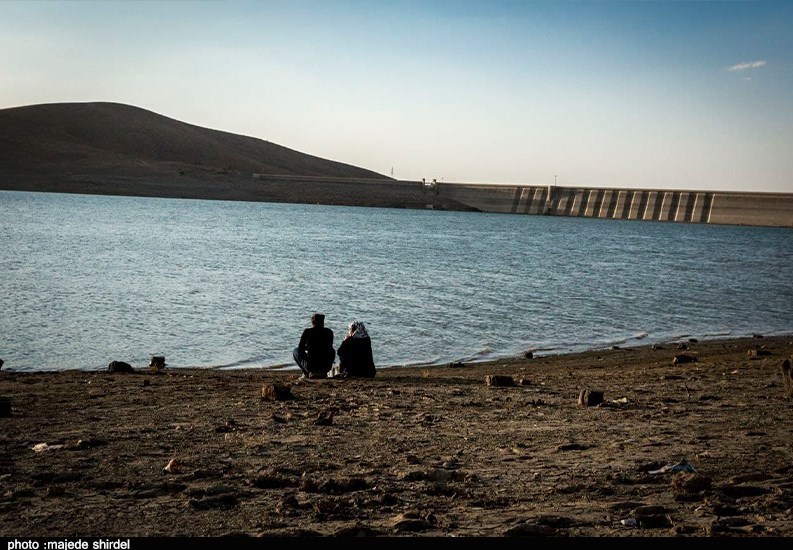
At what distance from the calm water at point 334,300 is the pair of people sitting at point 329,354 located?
8.62 feet

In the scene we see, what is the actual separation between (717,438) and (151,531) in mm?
4781

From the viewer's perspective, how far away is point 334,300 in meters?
25.0

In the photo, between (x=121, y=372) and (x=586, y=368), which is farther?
(x=586, y=368)

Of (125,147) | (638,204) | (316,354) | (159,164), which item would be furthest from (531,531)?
(125,147)

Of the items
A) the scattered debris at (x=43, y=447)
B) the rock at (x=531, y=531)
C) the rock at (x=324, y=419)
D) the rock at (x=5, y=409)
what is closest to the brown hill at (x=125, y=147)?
the rock at (x=5, y=409)

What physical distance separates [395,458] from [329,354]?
5.82m

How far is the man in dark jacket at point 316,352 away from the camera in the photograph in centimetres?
1250

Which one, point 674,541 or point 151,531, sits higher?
point 674,541

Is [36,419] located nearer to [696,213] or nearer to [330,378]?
[330,378]

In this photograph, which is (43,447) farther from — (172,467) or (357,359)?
(357,359)

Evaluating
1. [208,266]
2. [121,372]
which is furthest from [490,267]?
[121,372]

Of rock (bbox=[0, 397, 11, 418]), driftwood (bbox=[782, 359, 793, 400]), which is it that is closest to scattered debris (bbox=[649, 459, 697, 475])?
driftwood (bbox=[782, 359, 793, 400])

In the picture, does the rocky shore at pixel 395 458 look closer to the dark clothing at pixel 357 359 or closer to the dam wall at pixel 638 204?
the dark clothing at pixel 357 359

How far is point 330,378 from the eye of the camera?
40.9ft
